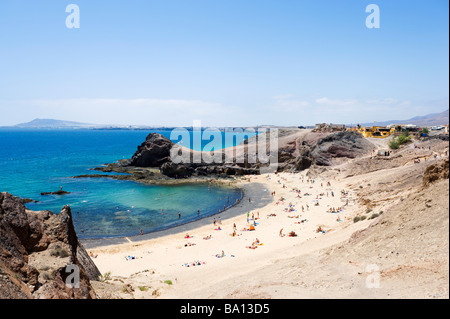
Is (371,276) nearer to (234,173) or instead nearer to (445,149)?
(445,149)

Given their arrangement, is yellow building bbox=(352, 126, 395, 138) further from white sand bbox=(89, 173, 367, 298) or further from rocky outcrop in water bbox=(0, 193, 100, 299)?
rocky outcrop in water bbox=(0, 193, 100, 299)

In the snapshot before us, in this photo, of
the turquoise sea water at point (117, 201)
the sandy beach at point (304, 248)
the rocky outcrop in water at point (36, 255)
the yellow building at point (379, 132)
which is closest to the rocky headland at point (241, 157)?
the turquoise sea water at point (117, 201)

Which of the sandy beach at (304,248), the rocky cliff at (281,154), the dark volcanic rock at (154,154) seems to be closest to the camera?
the sandy beach at (304,248)

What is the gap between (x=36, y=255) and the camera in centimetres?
1094

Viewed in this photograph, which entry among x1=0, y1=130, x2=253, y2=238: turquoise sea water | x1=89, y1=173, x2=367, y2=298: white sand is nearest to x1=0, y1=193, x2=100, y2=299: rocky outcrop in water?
x1=89, y1=173, x2=367, y2=298: white sand

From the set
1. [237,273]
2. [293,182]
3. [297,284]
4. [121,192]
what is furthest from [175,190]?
[297,284]

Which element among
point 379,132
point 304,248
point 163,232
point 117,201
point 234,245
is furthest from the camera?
point 379,132

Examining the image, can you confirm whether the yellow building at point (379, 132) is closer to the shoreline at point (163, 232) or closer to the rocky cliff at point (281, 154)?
the rocky cliff at point (281, 154)

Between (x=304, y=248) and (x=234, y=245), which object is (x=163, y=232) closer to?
(x=234, y=245)

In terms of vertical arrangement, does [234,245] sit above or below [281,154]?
below

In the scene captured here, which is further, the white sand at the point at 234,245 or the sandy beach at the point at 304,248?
the white sand at the point at 234,245

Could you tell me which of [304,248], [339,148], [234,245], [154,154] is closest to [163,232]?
[234,245]

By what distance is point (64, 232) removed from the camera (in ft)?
40.3

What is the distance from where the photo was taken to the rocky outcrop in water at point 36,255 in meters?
9.04
